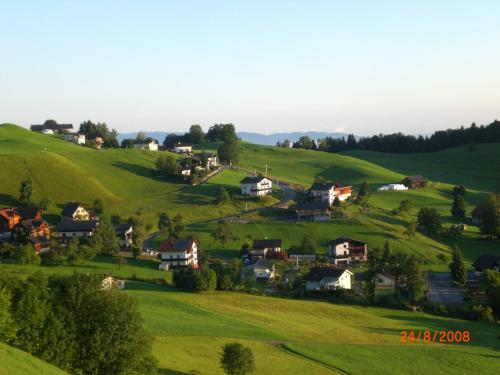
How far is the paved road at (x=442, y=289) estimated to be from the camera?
62.2 meters

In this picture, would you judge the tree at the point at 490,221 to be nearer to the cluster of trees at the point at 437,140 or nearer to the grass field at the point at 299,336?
the grass field at the point at 299,336

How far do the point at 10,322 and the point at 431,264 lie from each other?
57462 mm

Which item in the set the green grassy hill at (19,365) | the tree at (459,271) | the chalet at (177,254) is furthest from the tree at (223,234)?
the green grassy hill at (19,365)

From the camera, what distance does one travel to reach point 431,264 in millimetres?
75938

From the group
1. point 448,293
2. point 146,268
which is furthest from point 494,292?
point 146,268

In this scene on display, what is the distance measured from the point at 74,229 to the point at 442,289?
4602cm

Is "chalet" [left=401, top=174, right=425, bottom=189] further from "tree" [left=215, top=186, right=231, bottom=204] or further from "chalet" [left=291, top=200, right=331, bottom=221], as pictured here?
"tree" [left=215, top=186, right=231, bottom=204]

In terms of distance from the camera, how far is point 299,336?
4481cm

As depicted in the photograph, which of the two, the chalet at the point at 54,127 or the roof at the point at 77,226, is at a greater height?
the chalet at the point at 54,127

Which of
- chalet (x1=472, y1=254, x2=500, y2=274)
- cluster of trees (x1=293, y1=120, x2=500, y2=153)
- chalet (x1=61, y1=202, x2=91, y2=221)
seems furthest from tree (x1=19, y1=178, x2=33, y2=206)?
cluster of trees (x1=293, y1=120, x2=500, y2=153)

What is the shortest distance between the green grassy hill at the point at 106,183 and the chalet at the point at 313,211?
32.7ft

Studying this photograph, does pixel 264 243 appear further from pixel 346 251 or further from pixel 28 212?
pixel 28 212

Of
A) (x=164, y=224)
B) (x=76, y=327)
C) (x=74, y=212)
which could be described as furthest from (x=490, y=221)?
(x=76, y=327)
